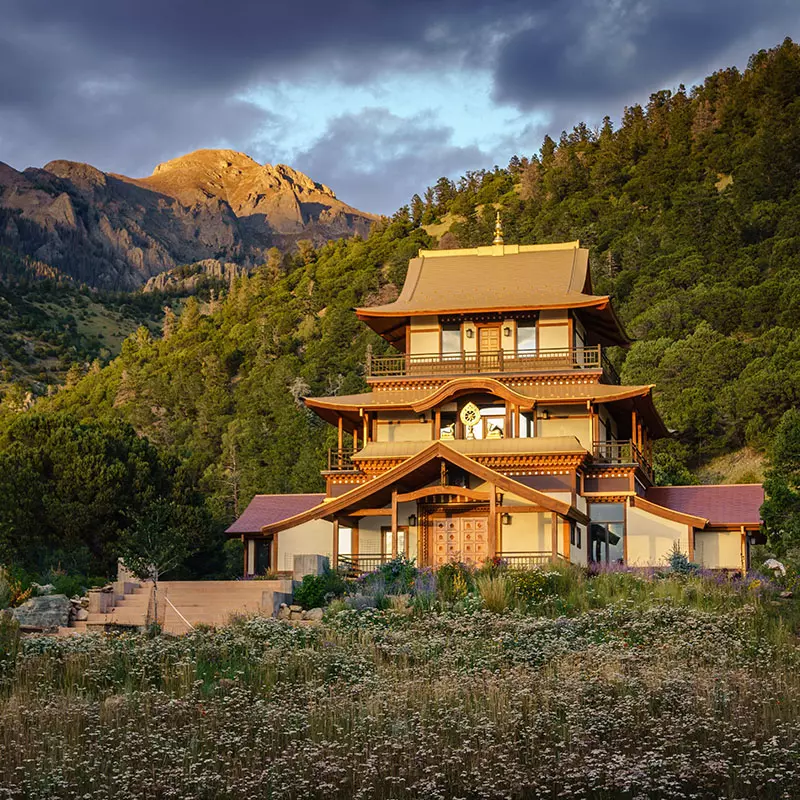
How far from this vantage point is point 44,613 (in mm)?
29891

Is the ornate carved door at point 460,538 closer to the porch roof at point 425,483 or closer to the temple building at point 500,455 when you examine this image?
the temple building at point 500,455

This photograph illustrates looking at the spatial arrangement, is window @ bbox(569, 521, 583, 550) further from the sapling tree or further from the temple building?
the sapling tree

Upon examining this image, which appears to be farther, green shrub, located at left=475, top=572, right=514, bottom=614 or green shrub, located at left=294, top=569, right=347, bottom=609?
green shrub, located at left=294, top=569, right=347, bottom=609

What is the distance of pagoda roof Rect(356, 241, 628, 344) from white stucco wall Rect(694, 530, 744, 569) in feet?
29.5

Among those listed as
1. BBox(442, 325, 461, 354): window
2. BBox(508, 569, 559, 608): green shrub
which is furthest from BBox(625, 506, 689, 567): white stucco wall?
BBox(508, 569, 559, 608): green shrub

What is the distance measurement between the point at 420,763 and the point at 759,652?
9.49 meters

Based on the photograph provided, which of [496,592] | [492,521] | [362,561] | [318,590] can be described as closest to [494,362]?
[492,521]

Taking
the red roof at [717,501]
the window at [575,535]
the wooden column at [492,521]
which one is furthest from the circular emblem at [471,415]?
the red roof at [717,501]

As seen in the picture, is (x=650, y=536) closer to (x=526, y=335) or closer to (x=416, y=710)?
(x=526, y=335)

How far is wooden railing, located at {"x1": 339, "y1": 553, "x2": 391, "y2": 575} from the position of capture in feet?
140

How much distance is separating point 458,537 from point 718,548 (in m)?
9.27

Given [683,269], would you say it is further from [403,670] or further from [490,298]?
[403,670]

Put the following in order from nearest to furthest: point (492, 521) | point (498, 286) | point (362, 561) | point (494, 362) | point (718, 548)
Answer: point (492, 521), point (362, 561), point (718, 548), point (494, 362), point (498, 286)

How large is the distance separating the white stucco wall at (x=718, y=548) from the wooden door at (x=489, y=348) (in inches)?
364
